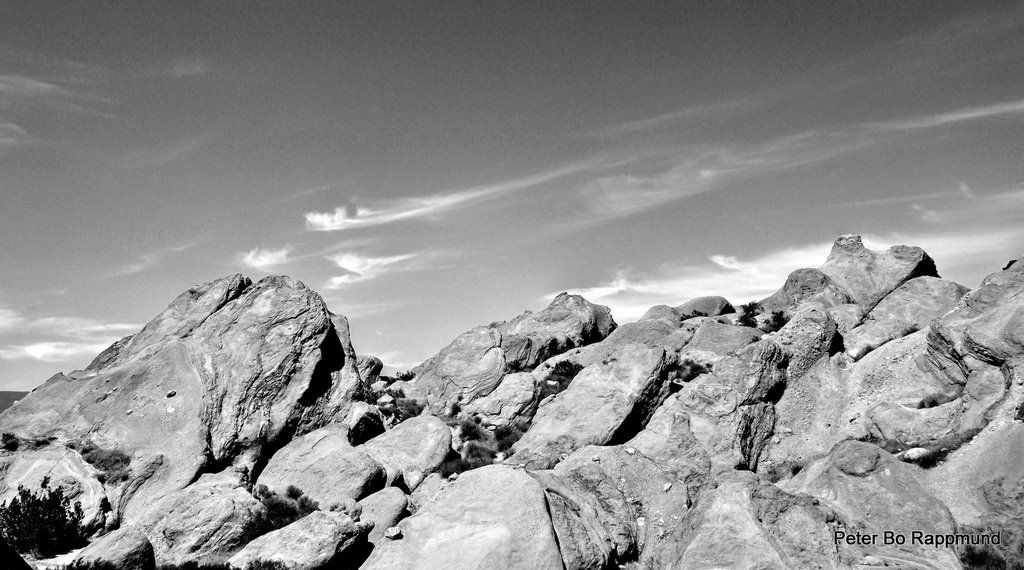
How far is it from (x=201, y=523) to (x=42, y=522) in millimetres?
6928

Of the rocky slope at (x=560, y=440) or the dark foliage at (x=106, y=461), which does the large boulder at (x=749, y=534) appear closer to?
the rocky slope at (x=560, y=440)

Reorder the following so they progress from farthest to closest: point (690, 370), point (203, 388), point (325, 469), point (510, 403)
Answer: point (510, 403) → point (690, 370) → point (203, 388) → point (325, 469)

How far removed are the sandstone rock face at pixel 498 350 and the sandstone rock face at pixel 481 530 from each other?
14.6 m

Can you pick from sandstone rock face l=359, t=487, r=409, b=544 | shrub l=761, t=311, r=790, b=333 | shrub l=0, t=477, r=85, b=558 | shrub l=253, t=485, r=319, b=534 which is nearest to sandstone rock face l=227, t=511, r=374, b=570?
sandstone rock face l=359, t=487, r=409, b=544

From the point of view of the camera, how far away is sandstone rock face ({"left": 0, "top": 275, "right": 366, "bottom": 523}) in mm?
30219

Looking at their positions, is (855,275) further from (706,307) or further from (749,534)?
(749,534)

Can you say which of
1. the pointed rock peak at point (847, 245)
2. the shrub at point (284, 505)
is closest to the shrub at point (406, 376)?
the shrub at point (284, 505)

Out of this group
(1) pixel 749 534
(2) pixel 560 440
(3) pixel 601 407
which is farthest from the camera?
(3) pixel 601 407

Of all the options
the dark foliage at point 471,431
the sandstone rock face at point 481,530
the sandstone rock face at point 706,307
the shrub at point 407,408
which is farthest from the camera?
the sandstone rock face at point 706,307

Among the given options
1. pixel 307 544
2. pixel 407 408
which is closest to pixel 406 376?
pixel 407 408

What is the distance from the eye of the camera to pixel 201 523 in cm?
2480

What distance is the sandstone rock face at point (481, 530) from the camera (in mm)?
21719

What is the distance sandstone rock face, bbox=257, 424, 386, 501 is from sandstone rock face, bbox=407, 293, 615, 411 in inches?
375

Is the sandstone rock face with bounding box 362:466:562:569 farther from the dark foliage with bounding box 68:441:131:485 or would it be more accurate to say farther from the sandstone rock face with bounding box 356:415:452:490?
the dark foliage with bounding box 68:441:131:485
